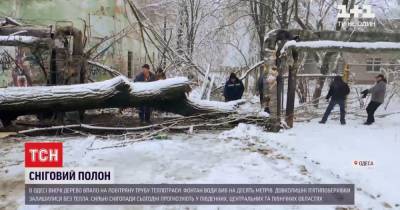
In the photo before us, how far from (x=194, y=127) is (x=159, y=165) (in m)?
2.96

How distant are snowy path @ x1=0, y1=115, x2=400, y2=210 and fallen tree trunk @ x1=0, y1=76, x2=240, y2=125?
76cm

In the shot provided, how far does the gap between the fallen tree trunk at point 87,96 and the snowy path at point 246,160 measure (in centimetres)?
76

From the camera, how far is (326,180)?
16.1 ft

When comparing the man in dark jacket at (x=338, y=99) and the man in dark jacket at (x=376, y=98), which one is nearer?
the man in dark jacket at (x=338, y=99)

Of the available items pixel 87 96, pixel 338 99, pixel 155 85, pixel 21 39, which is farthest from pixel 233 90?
pixel 21 39

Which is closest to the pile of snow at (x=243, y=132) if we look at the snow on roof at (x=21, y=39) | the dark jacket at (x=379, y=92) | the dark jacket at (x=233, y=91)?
the dark jacket at (x=233, y=91)

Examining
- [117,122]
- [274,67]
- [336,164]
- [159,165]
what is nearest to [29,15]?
[117,122]

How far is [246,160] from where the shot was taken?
5855 millimetres

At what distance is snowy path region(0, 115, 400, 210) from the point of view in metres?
4.75

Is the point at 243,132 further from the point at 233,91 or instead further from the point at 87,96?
the point at 87,96

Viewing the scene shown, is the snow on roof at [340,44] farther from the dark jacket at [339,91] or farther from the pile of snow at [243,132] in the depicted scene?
the pile of snow at [243,132]

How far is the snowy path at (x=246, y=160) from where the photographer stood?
4.75 meters

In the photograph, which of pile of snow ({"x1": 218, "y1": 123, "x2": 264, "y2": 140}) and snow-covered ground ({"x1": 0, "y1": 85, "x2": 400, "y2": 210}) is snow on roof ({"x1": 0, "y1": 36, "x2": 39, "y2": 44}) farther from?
pile of snow ({"x1": 218, "y1": 123, "x2": 264, "y2": 140})

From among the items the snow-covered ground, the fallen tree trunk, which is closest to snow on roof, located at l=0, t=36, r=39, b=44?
the fallen tree trunk
